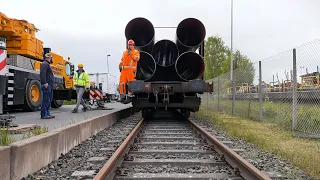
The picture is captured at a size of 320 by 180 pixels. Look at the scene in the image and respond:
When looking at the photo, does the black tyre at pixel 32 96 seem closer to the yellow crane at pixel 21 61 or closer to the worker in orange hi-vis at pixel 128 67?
the yellow crane at pixel 21 61

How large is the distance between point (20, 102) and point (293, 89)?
938cm

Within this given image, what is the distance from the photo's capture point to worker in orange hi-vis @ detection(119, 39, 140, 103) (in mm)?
9906

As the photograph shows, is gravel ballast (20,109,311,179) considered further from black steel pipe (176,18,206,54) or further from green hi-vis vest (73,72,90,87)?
green hi-vis vest (73,72,90,87)

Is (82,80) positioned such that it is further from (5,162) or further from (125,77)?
(5,162)

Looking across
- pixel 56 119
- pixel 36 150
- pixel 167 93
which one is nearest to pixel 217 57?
pixel 167 93

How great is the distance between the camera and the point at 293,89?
26.8 feet

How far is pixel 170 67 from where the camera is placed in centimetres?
1124

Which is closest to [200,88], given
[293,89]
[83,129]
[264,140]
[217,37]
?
[293,89]

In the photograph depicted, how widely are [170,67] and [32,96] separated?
6.09 m

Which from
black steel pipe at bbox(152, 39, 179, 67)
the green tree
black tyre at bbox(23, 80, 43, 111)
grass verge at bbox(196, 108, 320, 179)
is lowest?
grass verge at bbox(196, 108, 320, 179)

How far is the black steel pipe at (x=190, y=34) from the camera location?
10.5m

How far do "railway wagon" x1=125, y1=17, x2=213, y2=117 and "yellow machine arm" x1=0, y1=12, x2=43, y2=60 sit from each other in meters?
4.77

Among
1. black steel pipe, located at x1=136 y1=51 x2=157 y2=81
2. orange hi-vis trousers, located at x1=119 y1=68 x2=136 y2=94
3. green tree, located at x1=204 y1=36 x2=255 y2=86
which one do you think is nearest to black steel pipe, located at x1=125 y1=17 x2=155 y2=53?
black steel pipe, located at x1=136 y1=51 x2=157 y2=81

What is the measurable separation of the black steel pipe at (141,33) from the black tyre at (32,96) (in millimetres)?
4838
